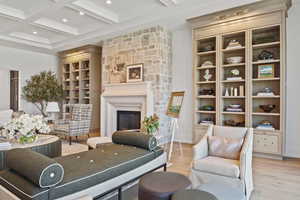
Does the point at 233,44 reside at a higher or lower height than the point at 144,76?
higher

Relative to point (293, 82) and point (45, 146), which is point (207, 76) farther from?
point (45, 146)

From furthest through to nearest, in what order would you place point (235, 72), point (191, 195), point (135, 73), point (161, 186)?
point (135, 73) < point (235, 72) < point (161, 186) < point (191, 195)

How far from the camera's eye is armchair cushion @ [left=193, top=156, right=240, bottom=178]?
2.34 m

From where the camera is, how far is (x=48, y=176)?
61.4 inches

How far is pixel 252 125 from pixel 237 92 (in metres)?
0.78

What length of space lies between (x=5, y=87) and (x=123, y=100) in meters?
5.16

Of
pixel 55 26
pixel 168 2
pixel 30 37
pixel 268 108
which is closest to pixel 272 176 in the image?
pixel 268 108

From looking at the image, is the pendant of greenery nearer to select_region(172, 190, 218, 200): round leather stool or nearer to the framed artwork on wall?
the framed artwork on wall

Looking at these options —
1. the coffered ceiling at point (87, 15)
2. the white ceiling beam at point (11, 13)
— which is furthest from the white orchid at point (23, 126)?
the white ceiling beam at point (11, 13)

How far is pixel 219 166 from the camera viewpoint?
2.44 metres

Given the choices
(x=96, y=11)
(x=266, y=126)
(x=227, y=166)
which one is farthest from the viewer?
(x=96, y=11)

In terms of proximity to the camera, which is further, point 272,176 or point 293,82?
point 293,82

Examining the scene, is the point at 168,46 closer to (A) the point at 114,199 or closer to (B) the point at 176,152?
(B) the point at 176,152


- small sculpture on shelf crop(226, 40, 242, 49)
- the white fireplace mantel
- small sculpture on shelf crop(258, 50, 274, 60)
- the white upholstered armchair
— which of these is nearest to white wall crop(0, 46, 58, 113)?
the white fireplace mantel
